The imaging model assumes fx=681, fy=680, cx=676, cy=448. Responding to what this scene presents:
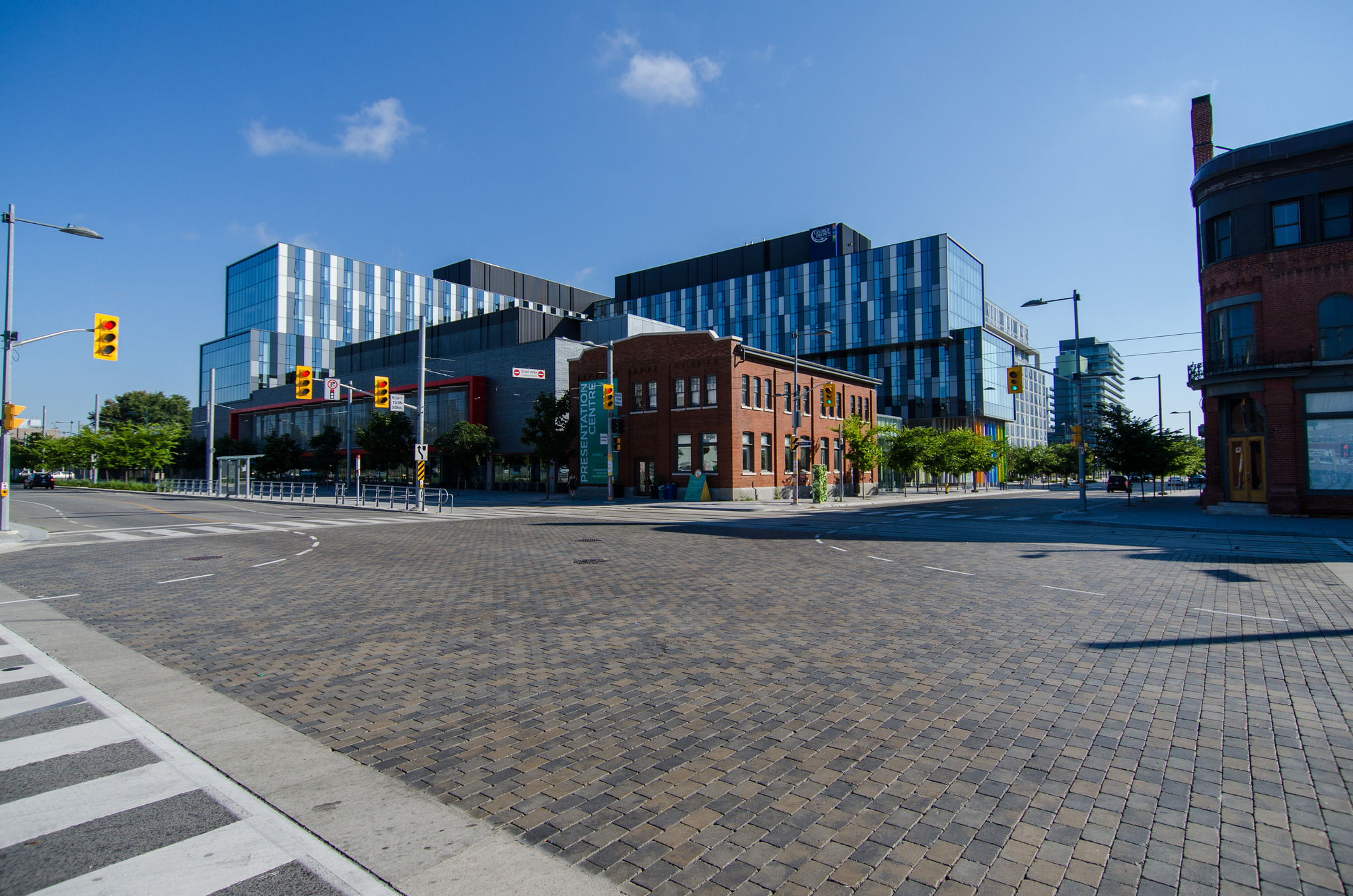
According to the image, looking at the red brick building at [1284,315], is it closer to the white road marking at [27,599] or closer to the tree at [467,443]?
the white road marking at [27,599]

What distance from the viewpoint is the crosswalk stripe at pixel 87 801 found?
3701mm

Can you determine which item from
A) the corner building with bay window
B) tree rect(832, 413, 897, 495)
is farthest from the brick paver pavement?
the corner building with bay window

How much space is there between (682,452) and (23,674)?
121 ft

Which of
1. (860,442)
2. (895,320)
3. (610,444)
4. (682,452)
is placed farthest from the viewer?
(895,320)

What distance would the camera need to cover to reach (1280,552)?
52.6ft

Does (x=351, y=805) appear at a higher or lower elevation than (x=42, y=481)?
lower

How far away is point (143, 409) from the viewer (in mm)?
112000

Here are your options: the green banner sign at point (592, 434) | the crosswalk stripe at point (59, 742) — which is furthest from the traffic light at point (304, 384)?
the crosswalk stripe at point (59, 742)

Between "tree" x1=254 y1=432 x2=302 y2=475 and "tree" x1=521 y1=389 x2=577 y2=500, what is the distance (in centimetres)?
3804

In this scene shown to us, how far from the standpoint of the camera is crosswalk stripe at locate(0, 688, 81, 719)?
5469 millimetres

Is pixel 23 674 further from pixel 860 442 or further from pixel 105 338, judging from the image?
pixel 860 442

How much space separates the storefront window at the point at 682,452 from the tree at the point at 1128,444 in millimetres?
22491

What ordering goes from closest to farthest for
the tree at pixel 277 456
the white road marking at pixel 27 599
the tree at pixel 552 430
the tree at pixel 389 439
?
the white road marking at pixel 27 599, the tree at pixel 552 430, the tree at pixel 389 439, the tree at pixel 277 456

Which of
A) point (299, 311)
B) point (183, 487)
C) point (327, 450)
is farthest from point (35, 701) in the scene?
point (299, 311)
